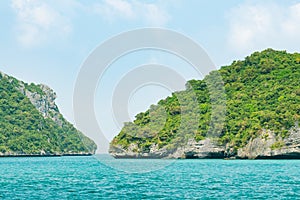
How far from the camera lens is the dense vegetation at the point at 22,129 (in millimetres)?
151125

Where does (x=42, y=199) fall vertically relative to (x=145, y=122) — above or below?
below

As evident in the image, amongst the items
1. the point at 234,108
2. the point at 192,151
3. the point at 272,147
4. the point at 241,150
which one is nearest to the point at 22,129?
the point at 234,108

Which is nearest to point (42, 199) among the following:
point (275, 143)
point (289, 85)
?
point (275, 143)

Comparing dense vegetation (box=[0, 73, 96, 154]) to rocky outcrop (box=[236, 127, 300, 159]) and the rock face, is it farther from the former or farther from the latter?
rocky outcrop (box=[236, 127, 300, 159])

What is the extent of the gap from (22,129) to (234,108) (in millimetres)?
88222

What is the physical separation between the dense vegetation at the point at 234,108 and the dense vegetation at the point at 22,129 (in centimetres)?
5555

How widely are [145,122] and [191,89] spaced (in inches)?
521

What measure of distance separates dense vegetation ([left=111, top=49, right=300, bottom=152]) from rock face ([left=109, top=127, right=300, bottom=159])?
1.10 meters

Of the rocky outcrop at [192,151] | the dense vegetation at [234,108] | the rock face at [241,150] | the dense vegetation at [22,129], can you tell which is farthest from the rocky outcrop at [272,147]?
the dense vegetation at [22,129]

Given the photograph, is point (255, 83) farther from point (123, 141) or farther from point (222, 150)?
point (123, 141)

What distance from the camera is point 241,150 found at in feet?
269

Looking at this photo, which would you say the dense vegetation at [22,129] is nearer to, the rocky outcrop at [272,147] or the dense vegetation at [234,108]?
the dense vegetation at [234,108]

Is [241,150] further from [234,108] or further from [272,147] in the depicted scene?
[234,108]

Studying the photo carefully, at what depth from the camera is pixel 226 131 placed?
287 ft
